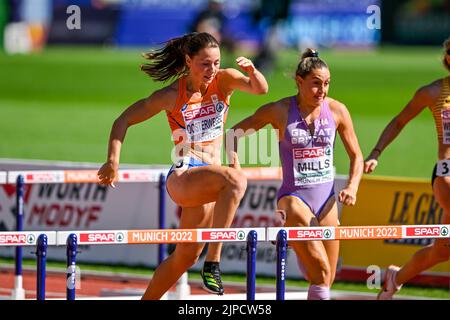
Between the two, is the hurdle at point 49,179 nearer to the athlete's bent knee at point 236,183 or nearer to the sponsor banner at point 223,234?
the athlete's bent knee at point 236,183

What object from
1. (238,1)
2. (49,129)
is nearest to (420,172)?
(49,129)

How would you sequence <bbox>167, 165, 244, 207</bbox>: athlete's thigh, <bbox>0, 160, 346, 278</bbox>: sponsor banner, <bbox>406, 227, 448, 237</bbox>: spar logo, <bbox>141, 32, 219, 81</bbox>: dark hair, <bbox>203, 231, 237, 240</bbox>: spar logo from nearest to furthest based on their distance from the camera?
1. <bbox>203, 231, 237, 240</bbox>: spar logo
2. <bbox>406, 227, 448, 237</bbox>: spar logo
3. <bbox>167, 165, 244, 207</bbox>: athlete's thigh
4. <bbox>141, 32, 219, 81</bbox>: dark hair
5. <bbox>0, 160, 346, 278</bbox>: sponsor banner

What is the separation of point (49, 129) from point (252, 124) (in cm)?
1590

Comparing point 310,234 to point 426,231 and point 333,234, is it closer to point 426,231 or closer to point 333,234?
point 333,234

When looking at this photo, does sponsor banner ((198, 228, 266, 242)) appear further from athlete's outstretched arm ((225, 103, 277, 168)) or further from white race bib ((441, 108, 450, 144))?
white race bib ((441, 108, 450, 144))

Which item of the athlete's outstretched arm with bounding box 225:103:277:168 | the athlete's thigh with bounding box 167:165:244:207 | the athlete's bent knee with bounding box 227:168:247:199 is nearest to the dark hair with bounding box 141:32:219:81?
the athlete's outstretched arm with bounding box 225:103:277:168

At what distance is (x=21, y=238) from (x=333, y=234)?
211 centimetres

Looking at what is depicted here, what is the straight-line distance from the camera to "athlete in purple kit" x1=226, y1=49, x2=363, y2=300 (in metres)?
8.48

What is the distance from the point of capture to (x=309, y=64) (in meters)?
8.49

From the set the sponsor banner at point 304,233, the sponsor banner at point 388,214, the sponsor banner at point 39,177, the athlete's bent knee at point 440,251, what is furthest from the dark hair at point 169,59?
the sponsor banner at point 388,214

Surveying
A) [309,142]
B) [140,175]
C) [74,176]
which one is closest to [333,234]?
[309,142]

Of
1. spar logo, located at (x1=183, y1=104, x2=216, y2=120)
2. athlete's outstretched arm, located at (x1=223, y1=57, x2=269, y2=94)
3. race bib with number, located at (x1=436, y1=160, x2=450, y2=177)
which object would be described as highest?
athlete's outstretched arm, located at (x1=223, y1=57, x2=269, y2=94)

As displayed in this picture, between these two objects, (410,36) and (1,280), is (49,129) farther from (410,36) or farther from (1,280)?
(410,36)

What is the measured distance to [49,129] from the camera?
24.0 meters
